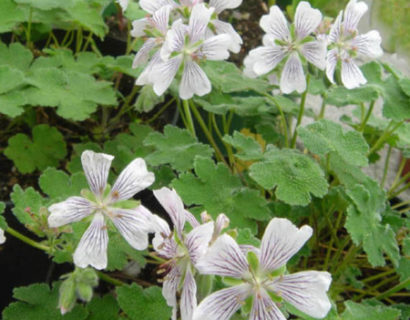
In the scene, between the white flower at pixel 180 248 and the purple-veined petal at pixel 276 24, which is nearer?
the white flower at pixel 180 248

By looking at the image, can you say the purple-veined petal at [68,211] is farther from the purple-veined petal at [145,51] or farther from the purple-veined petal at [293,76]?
the purple-veined petal at [293,76]

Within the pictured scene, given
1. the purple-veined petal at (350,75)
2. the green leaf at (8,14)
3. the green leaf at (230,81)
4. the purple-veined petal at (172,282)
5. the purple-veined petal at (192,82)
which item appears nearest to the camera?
the purple-veined petal at (172,282)

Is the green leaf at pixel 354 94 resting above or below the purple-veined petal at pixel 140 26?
below

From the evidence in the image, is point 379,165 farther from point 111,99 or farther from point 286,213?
Answer: point 111,99

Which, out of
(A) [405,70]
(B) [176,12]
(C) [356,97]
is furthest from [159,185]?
(A) [405,70]

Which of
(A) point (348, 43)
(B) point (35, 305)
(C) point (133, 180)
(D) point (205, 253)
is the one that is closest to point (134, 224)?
(C) point (133, 180)

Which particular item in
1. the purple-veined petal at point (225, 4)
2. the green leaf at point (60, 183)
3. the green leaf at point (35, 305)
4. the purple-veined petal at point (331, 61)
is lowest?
the green leaf at point (35, 305)

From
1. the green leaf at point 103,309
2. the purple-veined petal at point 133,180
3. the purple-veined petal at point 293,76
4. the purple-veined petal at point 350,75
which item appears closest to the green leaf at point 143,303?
the green leaf at point 103,309

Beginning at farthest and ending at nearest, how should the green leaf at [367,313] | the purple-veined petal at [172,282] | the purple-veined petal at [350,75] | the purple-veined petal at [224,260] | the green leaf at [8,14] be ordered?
the green leaf at [8,14] < the purple-veined petal at [350,75] < the green leaf at [367,313] < the purple-veined petal at [172,282] < the purple-veined petal at [224,260]
